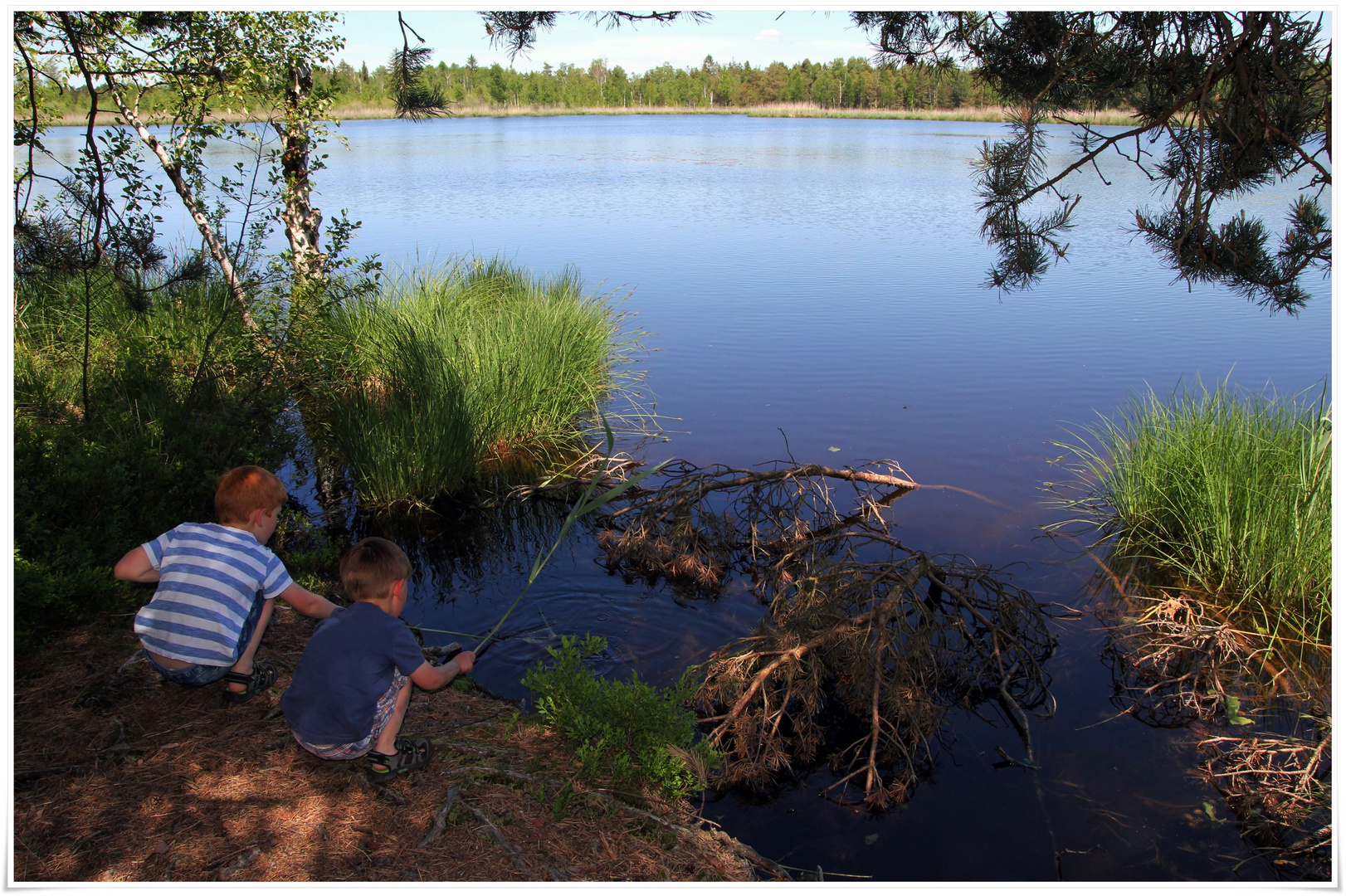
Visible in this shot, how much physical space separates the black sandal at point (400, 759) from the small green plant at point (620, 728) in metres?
0.47

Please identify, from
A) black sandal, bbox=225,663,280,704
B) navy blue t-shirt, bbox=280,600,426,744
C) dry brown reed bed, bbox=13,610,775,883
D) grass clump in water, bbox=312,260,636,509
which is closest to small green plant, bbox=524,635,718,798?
dry brown reed bed, bbox=13,610,775,883

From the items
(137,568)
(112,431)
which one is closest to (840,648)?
(137,568)

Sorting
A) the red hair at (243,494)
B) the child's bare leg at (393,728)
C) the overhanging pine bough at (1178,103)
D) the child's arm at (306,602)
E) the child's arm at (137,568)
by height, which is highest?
the overhanging pine bough at (1178,103)

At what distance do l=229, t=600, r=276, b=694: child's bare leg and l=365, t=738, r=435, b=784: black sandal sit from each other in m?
0.67

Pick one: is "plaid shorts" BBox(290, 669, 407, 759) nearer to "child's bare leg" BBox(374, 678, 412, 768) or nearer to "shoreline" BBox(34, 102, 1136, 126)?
"child's bare leg" BBox(374, 678, 412, 768)

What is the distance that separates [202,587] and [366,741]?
748 mm

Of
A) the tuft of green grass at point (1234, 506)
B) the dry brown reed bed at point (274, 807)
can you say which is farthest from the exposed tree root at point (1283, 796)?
the dry brown reed bed at point (274, 807)

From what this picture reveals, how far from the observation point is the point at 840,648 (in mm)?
4043

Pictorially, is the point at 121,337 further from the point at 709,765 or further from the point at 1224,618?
the point at 1224,618

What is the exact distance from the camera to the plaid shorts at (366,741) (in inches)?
113

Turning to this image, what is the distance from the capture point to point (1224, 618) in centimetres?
477

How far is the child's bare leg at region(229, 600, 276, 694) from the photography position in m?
3.25

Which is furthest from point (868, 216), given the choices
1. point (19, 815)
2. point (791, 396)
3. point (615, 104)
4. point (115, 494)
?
point (615, 104)

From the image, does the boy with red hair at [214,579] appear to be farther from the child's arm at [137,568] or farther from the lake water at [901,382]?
the lake water at [901,382]
